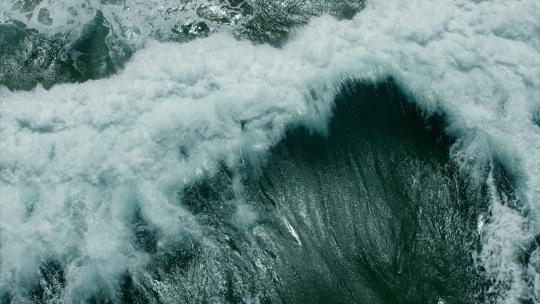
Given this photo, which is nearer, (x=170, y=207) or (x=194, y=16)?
(x=170, y=207)

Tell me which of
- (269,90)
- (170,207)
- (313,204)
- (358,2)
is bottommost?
(170,207)

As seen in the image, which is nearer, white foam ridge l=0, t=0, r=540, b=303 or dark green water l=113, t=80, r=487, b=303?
dark green water l=113, t=80, r=487, b=303

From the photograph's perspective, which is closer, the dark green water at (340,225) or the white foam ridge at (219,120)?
the dark green water at (340,225)

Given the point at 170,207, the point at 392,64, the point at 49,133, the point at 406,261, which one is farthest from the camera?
the point at 392,64

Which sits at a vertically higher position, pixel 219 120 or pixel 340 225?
pixel 219 120

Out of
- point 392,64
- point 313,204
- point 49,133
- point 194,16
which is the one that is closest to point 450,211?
point 313,204

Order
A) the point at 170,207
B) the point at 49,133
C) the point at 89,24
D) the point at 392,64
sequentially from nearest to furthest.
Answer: the point at 170,207 → the point at 49,133 → the point at 392,64 → the point at 89,24

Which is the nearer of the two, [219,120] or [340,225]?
[340,225]

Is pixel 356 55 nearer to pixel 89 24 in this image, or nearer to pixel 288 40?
pixel 288 40
